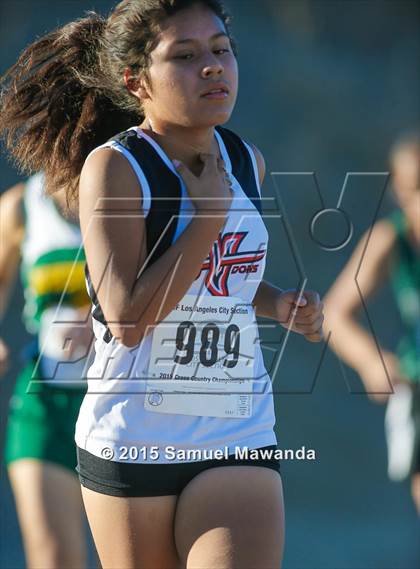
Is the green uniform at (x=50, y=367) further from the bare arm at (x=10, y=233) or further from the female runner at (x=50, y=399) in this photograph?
the bare arm at (x=10, y=233)

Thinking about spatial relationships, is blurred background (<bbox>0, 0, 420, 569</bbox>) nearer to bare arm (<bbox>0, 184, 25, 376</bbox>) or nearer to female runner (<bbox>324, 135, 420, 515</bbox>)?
female runner (<bbox>324, 135, 420, 515</bbox>)

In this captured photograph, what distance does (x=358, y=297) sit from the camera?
149 inches

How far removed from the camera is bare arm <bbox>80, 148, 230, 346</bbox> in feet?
7.32

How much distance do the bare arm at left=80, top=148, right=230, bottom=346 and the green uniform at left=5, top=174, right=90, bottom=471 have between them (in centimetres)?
108

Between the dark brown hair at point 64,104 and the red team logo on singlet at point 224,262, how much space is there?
1.47 feet

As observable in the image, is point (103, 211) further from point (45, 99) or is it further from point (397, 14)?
point (397, 14)

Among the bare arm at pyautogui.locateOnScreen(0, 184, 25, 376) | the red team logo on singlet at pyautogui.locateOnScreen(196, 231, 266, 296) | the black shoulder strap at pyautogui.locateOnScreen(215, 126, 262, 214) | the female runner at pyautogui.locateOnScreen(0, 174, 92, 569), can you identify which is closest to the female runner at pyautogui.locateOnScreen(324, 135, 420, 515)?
the female runner at pyautogui.locateOnScreen(0, 174, 92, 569)

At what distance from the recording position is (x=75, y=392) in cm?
335

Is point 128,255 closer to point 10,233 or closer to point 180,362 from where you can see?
point 180,362

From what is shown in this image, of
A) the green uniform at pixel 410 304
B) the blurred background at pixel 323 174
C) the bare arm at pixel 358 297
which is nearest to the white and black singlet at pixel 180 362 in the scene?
the bare arm at pixel 358 297

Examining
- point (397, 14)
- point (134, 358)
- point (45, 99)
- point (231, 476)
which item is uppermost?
point (45, 99)

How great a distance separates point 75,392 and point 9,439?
260 mm

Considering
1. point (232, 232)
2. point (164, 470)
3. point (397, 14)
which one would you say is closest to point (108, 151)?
point (232, 232)

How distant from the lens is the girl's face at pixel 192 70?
2.38 m
